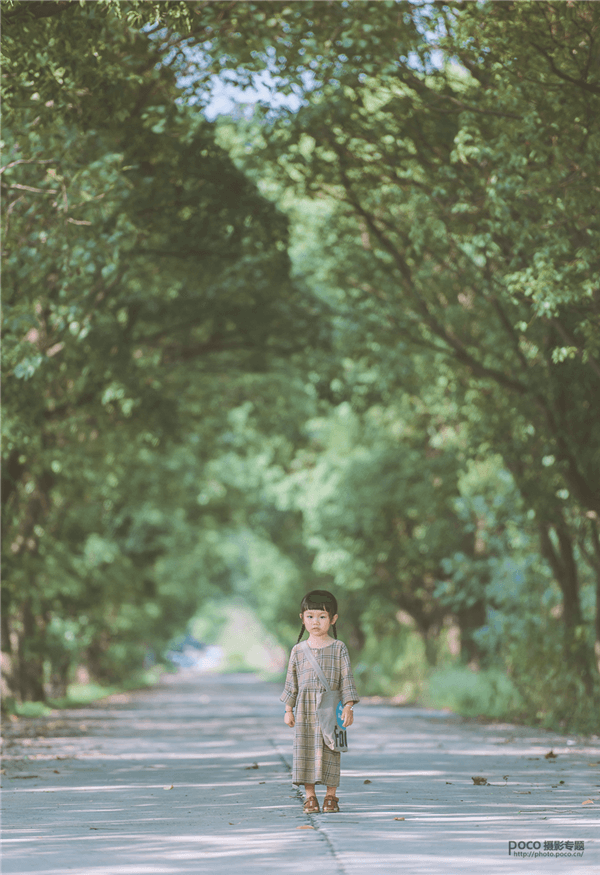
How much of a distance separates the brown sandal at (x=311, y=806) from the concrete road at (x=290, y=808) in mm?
89

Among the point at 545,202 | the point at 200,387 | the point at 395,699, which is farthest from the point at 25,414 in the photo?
the point at 395,699

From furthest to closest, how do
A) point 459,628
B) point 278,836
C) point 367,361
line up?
point 459,628 → point 367,361 → point 278,836

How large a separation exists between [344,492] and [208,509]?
11.5 m

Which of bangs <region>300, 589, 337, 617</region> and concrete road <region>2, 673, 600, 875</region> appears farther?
bangs <region>300, 589, 337, 617</region>

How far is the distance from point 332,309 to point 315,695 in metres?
13.5

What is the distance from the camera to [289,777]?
10.6 meters

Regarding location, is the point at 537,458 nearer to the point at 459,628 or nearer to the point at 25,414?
the point at 25,414

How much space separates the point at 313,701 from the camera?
8109 millimetres

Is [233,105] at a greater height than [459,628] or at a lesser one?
greater

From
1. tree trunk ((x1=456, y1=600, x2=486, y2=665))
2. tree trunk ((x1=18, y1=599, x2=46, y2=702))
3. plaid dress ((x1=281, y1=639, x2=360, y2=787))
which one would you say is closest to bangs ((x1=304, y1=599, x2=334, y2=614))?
plaid dress ((x1=281, y1=639, x2=360, y2=787))

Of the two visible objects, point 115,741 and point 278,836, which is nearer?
point 278,836

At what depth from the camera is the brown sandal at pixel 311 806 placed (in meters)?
7.95

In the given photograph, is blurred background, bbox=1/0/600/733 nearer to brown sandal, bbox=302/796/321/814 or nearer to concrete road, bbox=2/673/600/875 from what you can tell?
concrete road, bbox=2/673/600/875

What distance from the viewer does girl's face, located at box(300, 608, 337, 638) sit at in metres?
8.13
